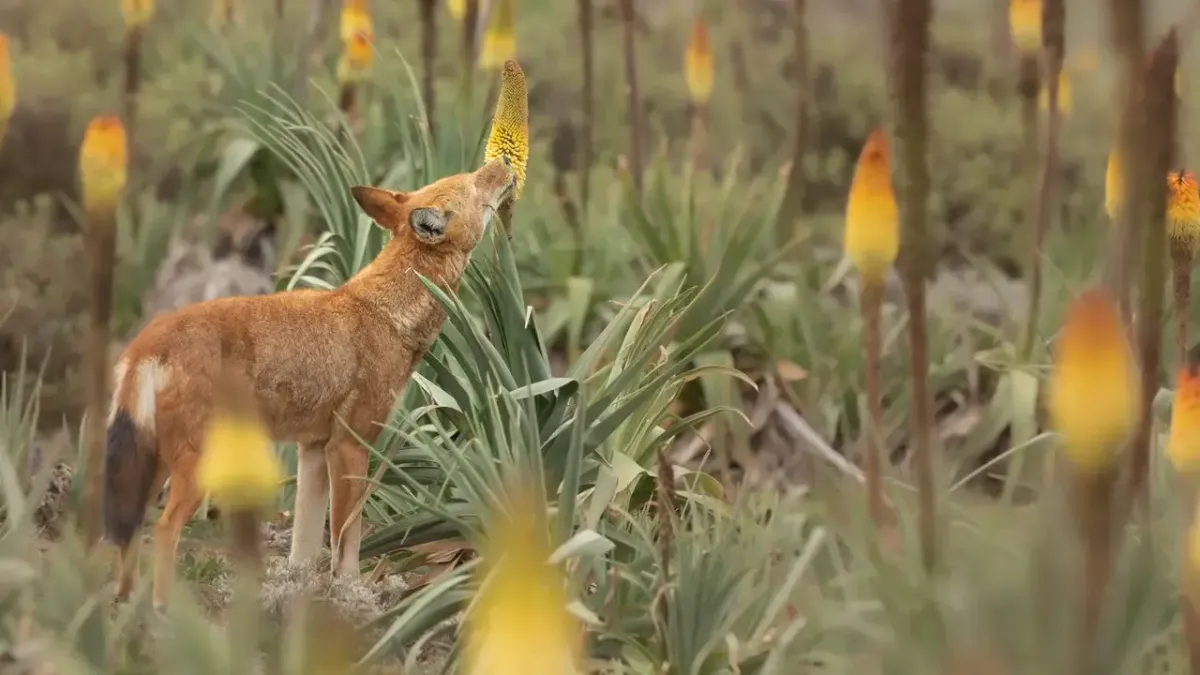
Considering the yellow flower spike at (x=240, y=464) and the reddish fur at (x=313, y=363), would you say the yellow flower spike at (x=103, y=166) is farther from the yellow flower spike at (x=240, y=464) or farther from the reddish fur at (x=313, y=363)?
the yellow flower spike at (x=240, y=464)

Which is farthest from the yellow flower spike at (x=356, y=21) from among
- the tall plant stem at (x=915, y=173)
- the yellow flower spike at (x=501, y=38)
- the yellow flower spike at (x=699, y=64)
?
the tall plant stem at (x=915, y=173)

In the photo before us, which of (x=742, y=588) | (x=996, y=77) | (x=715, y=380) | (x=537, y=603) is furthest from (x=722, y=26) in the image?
(x=537, y=603)

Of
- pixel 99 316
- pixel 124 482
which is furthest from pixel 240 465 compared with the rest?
pixel 124 482

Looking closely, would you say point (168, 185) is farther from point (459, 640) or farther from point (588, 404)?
point (459, 640)

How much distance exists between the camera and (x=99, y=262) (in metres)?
1.42

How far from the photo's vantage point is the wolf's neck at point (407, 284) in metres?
1.92

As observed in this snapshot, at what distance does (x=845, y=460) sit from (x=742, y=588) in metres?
1.66

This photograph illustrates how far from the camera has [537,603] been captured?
3.61 feet

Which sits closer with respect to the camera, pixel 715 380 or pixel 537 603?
pixel 537 603

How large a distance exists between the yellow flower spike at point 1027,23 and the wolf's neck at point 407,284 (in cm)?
150

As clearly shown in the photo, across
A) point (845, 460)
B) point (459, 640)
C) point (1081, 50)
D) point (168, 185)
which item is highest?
point (1081, 50)

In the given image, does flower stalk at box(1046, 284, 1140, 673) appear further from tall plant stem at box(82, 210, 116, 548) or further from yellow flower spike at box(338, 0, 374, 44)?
yellow flower spike at box(338, 0, 374, 44)

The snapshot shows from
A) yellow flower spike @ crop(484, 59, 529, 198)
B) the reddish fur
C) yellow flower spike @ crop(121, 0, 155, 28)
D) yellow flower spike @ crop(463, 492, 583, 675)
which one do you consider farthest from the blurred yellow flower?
yellow flower spike @ crop(463, 492, 583, 675)

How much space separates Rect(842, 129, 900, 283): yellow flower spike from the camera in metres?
1.55
